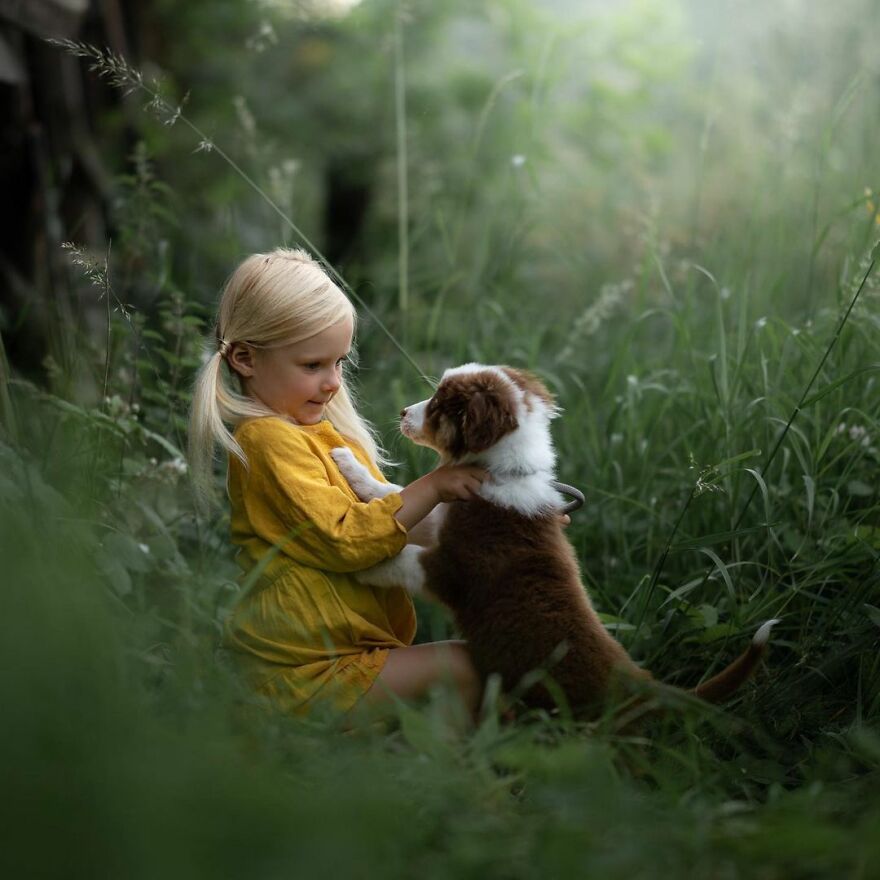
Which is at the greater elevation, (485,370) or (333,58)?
(333,58)

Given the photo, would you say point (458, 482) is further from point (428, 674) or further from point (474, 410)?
point (428, 674)

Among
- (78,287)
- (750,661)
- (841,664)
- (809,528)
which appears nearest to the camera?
(750,661)

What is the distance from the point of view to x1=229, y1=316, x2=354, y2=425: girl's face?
9.71 ft

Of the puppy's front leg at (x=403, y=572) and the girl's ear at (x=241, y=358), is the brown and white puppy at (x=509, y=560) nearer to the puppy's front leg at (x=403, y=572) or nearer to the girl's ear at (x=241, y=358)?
the puppy's front leg at (x=403, y=572)

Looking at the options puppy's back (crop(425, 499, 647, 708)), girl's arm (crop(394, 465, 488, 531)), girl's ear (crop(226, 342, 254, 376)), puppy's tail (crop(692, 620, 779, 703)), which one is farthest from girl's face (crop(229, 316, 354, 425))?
puppy's tail (crop(692, 620, 779, 703))

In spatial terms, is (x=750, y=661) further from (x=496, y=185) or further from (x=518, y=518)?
(x=496, y=185)

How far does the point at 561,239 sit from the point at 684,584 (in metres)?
2.80

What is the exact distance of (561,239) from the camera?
5.77 m

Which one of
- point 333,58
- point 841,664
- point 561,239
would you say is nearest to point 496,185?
point 561,239

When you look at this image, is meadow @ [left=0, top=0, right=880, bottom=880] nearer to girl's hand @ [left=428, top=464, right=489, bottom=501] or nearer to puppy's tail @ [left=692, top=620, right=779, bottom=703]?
puppy's tail @ [left=692, top=620, right=779, bottom=703]

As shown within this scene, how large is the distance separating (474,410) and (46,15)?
14.8 ft

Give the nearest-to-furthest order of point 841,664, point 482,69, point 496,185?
point 841,664 → point 496,185 → point 482,69

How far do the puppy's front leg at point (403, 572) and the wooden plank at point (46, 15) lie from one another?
402cm

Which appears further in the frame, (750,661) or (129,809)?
(750,661)
